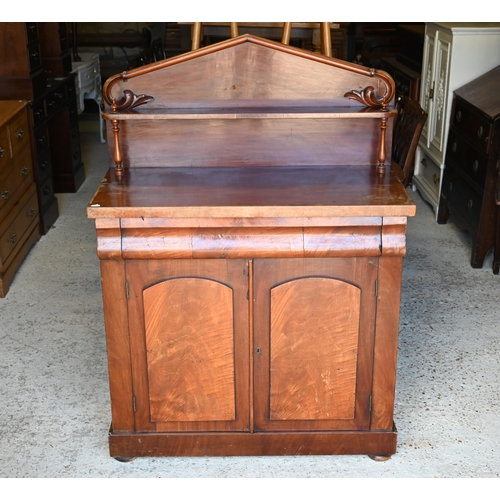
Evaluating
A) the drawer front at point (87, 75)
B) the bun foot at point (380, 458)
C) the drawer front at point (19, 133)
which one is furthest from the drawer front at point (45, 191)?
the bun foot at point (380, 458)

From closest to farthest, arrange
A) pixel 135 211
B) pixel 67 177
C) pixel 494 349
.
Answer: pixel 135 211 → pixel 494 349 → pixel 67 177

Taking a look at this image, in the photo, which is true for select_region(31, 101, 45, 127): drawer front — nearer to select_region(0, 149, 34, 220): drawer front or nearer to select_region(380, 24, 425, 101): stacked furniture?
select_region(0, 149, 34, 220): drawer front

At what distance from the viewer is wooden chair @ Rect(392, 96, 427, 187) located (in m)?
3.09

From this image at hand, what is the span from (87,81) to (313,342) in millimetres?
5378

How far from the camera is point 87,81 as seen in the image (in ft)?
22.9

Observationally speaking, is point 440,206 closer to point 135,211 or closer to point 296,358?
point 296,358

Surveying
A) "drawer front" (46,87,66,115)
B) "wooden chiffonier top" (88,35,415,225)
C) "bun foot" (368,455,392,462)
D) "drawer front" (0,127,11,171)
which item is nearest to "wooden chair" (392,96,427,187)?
"wooden chiffonier top" (88,35,415,225)

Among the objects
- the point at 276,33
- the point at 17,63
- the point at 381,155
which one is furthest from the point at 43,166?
the point at 276,33

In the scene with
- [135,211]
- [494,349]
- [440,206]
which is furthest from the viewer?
[440,206]

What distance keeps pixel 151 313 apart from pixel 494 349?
1902mm

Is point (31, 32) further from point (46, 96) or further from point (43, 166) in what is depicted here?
point (43, 166)

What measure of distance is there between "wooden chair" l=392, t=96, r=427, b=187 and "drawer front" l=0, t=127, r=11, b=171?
7.39ft

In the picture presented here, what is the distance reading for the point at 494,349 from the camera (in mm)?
3389
